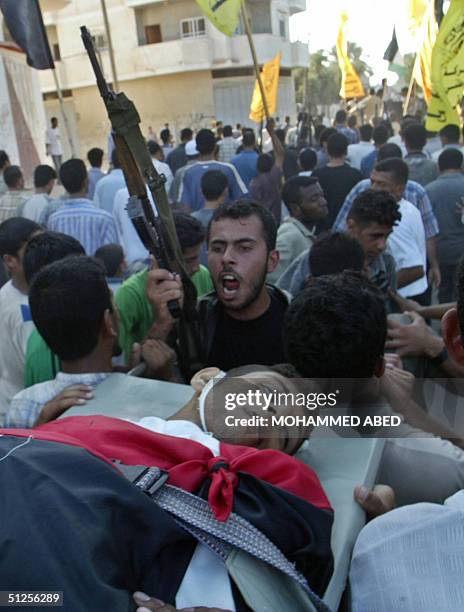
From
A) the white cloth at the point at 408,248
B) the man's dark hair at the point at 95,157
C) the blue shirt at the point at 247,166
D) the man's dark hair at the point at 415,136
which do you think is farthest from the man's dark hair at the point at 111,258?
the blue shirt at the point at 247,166

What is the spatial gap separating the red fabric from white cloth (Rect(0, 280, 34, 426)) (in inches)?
58.1

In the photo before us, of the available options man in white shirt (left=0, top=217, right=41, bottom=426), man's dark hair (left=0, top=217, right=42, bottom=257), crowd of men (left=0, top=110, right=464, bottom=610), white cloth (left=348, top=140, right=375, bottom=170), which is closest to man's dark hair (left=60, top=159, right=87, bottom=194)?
crowd of men (left=0, top=110, right=464, bottom=610)

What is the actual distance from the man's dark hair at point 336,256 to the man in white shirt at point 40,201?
346 cm

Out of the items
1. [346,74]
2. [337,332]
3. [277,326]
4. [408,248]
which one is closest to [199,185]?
[408,248]

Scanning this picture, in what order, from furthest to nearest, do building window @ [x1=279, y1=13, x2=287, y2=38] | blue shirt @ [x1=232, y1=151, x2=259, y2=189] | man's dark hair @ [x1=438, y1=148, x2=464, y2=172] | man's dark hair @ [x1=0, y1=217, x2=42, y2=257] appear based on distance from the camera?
building window @ [x1=279, y1=13, x2=287, y2=38]
blue shirt @ [x1=232, y1=151, x2=259, y2=189]
man's dark hair @ [x1=438, y1=148, x2=464, y2=172]
man's dark hair @ [x1=0, y1=217, x2=42, y2=257]

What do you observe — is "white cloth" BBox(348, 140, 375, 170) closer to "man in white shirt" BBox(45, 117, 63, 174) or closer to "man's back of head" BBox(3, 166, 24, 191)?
"man's back of head" BBox(3, 166, 24, 191)

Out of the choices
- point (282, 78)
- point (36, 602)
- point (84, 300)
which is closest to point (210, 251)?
point (84, 300)

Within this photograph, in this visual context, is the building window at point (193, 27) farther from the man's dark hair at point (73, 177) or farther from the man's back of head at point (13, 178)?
the man's dark hair at point (73, 177)

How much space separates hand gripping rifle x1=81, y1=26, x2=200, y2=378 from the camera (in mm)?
2156

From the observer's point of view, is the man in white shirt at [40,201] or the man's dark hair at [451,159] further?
the man in white shirt at [40,201]

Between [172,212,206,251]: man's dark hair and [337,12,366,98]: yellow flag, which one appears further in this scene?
[337,12,366,98]: yellow flag

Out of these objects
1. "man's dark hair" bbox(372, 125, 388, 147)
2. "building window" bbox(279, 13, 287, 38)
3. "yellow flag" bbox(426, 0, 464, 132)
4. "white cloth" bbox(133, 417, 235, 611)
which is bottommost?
"man's dark hair" bbox(372, 125, 388, 147)

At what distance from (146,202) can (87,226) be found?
2520 millimetres

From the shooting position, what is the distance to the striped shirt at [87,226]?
4688 mm
